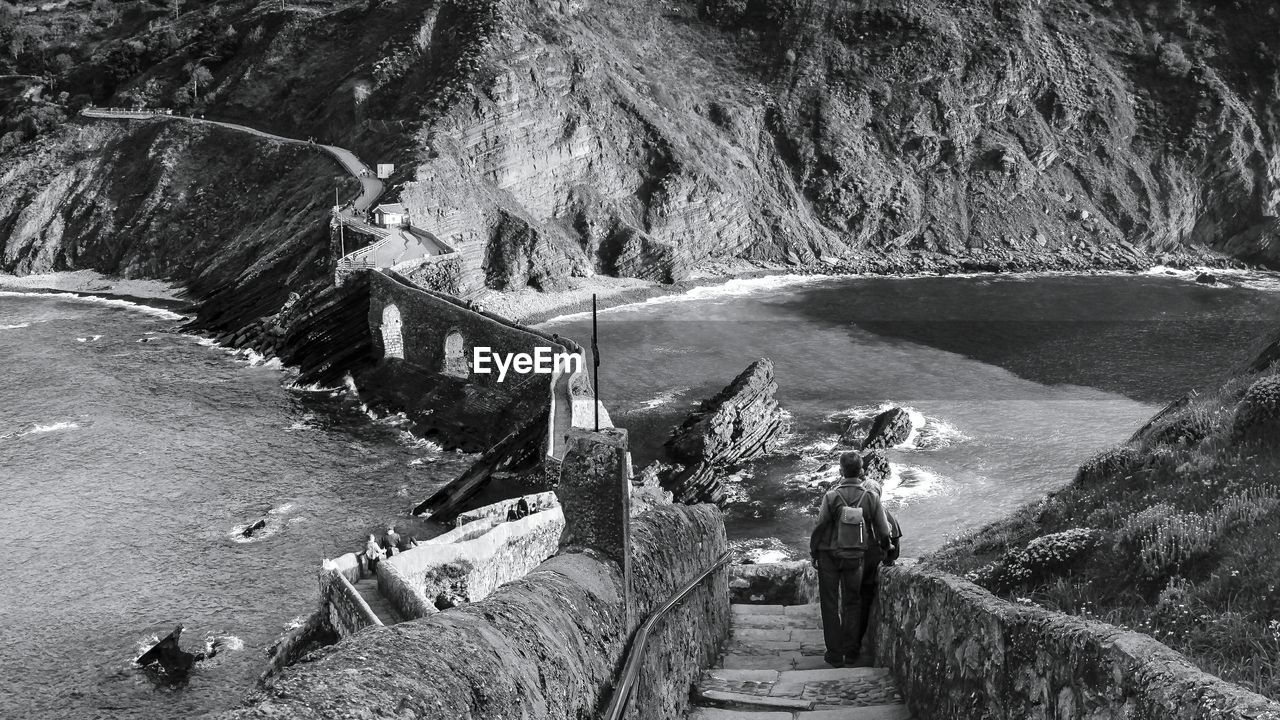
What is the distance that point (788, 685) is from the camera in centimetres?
915

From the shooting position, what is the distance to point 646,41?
94438mm

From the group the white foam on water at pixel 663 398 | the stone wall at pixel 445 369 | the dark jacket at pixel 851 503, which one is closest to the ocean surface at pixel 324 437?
the white foam on water at pixel 663 398

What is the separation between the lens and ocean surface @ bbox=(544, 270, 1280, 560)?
1478 inches

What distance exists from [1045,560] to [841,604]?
1.98 metres

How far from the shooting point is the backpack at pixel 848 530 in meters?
9.95

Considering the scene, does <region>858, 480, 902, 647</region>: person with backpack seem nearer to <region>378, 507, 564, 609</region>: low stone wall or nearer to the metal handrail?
the metal handrail

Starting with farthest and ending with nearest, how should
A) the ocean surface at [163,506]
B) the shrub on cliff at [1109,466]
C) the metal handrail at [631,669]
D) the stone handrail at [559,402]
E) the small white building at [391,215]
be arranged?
the small white building at [391,215]
the stone handrail at [559,402]
the ocean surface at [163,506]
the shrub on cliff at [1109,466]
the metal handrail at [631,669]

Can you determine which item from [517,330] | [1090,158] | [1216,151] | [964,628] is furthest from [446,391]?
[1216,151]

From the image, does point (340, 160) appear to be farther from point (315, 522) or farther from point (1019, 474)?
point (1019, 474)

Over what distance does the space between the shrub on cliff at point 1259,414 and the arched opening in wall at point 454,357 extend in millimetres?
37247

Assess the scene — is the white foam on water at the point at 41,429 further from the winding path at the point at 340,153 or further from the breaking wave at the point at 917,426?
the breaking wave at the point at 917,426

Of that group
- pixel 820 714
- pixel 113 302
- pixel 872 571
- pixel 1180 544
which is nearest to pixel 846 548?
pixel 872 571

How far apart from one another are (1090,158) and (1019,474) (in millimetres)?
69722

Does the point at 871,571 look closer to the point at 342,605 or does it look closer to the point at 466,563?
the point at 342,605
